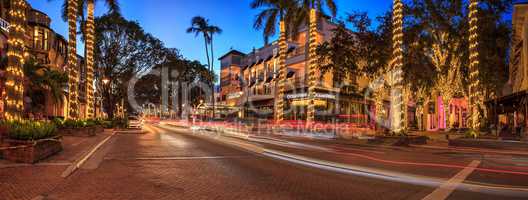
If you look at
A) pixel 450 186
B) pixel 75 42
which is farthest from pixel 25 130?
pixel 75 42

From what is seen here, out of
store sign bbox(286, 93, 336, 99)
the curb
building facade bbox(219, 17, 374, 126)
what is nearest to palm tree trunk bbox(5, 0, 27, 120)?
the curb

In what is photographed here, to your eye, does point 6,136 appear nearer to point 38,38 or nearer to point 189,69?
point 38,38

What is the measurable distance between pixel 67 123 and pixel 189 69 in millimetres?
37910

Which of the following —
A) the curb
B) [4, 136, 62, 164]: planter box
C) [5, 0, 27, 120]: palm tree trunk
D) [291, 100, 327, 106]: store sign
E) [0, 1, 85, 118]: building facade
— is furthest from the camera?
[291, 100, 327, 106]: store sign

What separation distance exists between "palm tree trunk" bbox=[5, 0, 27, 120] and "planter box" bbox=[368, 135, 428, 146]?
16.5 meters

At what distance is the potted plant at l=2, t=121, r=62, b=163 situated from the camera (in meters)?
11.5

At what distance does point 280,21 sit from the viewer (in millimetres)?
36031

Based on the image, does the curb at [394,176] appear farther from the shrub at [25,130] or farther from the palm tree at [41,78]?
the palm tree at [41,78]

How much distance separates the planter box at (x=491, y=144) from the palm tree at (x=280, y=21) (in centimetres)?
1737

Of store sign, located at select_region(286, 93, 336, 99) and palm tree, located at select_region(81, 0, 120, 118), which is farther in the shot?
store sign, located at select_region(286, 93, 336, 99)

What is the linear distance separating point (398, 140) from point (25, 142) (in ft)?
54.4

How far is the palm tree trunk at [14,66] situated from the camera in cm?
1402

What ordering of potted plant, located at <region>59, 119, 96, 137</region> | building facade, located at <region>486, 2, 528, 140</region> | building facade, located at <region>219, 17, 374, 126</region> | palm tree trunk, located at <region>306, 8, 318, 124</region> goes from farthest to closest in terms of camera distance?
building facade, located at <region>219, 17, 374, 126</region> < palm tree trunk, located at <region>306, 8, 318, 124</region> < building facade, located at <region>486, 2, 528, 140</region> < potted plant, located at <region>59, 119, 96, 137</region>

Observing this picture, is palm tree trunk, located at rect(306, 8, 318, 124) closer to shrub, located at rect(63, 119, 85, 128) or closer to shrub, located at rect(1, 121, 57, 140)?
shrub, located at rect(63, 119, 85, 128)
